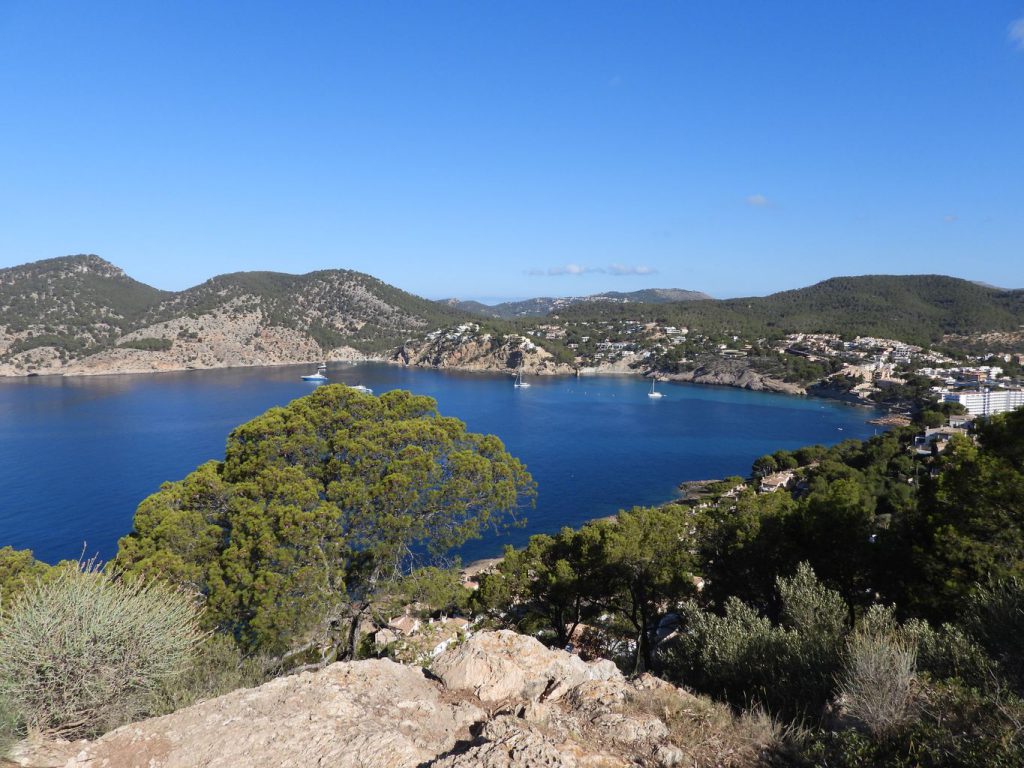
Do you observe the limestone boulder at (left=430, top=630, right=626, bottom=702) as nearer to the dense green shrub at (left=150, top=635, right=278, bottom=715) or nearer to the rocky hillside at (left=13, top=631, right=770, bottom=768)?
the rocky hillside at (left=13, top=631, right=770, bottom=768)

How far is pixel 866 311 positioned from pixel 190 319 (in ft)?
479

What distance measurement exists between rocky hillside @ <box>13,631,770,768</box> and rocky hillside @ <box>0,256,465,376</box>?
116 meters

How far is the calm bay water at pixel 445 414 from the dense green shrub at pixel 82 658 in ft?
44.5

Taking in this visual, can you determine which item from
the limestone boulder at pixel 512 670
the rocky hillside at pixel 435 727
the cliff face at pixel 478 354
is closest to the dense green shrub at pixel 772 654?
the rocky hillside at pixel 435 727

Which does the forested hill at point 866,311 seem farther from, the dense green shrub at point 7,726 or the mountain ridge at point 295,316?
the dense green shrub at point 7,726

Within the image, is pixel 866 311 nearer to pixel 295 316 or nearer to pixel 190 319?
pixel 295 316

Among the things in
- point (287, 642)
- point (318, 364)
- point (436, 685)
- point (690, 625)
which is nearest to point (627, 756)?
point (436, 685)

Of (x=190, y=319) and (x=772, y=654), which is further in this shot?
(x=190, y=319)

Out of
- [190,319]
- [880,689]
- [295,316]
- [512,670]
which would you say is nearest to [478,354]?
[295,316]

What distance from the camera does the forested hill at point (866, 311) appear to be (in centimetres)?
10806

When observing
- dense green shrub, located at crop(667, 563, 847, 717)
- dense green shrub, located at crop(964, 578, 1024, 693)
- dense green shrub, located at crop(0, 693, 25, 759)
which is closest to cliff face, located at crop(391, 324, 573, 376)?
dense green shrub, located at crop(667, 563, 847, 717)

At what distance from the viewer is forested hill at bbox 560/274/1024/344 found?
108 m

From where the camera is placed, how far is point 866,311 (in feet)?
415

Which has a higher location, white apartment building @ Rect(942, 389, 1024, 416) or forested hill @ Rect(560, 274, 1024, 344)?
forested hill @ Rect(560, 274, 1024, 344)
